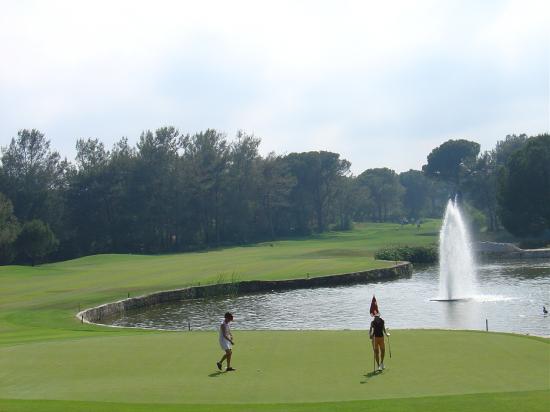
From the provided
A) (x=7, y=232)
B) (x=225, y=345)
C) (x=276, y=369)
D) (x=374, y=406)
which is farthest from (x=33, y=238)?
(x=374, y=406)

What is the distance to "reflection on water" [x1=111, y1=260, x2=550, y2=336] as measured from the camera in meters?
38.7

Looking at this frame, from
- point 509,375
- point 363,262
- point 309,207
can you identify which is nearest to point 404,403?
point 509,375

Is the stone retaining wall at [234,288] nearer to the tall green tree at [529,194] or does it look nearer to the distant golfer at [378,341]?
the distant golfer at [378,341]

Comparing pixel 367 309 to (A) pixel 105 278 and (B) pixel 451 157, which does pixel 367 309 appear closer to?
(A) pixel 105 278

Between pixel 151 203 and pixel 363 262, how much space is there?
53216 millimetres

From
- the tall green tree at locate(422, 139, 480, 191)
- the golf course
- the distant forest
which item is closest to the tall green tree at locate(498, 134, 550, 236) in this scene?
the distant forest

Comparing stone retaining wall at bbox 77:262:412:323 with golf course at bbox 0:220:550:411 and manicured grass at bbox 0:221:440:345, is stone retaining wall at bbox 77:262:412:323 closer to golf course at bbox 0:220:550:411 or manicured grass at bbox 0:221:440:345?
manicured grass at bbox 0:221:440:345

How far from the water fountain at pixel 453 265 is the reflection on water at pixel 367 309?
108cm

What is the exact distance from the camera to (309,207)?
154250 millimetres

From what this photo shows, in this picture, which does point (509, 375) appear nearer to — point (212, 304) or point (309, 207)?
point (212, 304)

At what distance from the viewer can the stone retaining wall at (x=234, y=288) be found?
4639 cm

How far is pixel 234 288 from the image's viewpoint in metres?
57.3

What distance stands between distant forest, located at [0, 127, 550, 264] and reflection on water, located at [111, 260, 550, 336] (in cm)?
4857

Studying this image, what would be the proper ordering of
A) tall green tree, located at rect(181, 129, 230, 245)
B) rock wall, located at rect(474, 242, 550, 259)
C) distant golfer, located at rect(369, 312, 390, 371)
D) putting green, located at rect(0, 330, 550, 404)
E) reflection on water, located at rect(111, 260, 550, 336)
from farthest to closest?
tall green tree, located at rect(181, 129, 230, 245) < rock wall, located at rect(474, 242, 550, 259) < reflection on water, located at rect(111, 260, 550, 336) < distant golfer, located at rect(369, 312, 390, 371) < putting green, located at rect(0, 330, 550, 404)
